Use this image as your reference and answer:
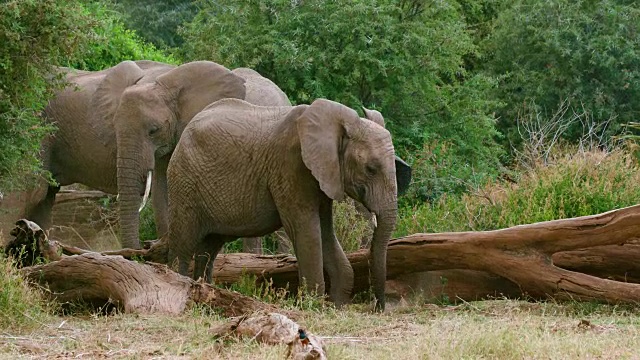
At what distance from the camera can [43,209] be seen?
14.4 metres

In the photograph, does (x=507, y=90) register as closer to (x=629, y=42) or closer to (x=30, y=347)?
(x=629, y=42)

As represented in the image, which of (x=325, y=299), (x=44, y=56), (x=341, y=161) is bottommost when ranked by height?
(x=325, y=299)

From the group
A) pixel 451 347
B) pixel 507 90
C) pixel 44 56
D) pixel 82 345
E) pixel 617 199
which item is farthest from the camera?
pixel 507 90

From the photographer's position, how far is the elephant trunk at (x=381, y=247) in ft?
33.9

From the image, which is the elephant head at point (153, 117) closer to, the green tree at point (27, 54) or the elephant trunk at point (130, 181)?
the elephant trunk at point (130, 181)

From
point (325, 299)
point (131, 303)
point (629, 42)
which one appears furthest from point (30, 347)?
point (629, 42)

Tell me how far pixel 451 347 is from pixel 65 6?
4.74 m

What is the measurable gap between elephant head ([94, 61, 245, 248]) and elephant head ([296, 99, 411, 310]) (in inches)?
104

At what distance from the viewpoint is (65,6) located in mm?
10227

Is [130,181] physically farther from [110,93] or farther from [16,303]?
[16,303]

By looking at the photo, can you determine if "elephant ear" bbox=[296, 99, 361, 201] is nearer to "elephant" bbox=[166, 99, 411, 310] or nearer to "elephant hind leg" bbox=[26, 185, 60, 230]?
"elephant" bbox=[166, 99, 411, 310]

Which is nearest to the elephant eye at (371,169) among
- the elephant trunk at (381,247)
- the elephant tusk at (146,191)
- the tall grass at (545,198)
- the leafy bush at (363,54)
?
the elephant trunk at (381,247)

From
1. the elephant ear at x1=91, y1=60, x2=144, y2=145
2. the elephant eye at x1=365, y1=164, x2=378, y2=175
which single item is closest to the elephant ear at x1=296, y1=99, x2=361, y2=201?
the elephant eye at x1=365, y1=164, x2=378, y2=175

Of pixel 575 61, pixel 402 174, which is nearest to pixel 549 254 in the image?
pixel 402 174
